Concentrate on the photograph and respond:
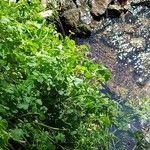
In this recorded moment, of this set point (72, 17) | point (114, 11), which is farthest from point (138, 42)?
point (72, 17)

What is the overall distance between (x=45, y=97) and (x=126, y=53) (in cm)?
457

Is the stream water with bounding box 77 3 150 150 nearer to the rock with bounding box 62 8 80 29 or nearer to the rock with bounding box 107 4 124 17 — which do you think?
the rock with bounding box 107 4 124 17

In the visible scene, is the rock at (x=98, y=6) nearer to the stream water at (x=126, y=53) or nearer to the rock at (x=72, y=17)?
the stream water at (x=126, y=53)

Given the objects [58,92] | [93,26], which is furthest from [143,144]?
[93,26]

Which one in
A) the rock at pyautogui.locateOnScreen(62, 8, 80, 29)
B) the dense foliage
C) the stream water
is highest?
the dense foliage

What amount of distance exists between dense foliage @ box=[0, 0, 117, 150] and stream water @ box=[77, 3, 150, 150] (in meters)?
2.19

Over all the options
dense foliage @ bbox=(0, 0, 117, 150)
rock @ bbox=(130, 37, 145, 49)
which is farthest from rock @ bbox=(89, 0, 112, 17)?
dense foliage @ bbox=(0, 0, 117, 150)

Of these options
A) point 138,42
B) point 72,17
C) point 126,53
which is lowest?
point 126,53

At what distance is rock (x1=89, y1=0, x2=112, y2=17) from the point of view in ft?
26.6

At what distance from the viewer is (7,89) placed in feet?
8.95

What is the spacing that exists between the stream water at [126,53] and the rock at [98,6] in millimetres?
219

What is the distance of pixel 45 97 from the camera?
3.25m

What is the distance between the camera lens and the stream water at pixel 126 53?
254 inches

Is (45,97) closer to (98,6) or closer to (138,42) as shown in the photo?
(138,42)
